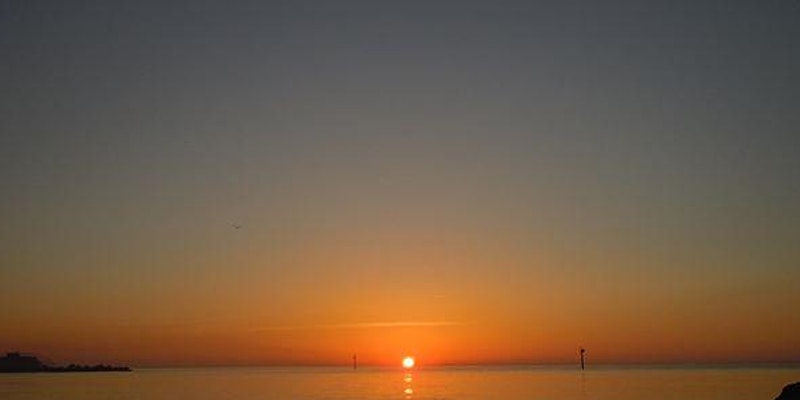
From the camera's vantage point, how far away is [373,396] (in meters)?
98.1

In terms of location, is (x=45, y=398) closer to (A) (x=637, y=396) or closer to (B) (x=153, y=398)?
(B) (x=153, y=398)

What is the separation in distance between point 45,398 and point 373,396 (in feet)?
135

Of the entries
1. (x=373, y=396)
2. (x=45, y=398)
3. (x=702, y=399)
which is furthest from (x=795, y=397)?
(x=45, y=398)

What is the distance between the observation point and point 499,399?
8762cm

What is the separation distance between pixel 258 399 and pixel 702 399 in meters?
50.4

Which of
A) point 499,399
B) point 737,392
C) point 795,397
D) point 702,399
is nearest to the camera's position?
point 795,397

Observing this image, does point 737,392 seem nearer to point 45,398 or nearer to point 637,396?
point 637,396

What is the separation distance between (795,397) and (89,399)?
77590 millimetres

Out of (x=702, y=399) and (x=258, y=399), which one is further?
(x=258, y=399)

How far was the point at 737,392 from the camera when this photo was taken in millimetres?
93438

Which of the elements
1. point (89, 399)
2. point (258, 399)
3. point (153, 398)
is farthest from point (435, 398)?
point (89, 399)

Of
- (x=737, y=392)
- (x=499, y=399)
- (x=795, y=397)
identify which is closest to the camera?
(x=795, y=397)

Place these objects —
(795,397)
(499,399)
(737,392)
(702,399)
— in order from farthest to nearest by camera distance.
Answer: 1. (737,392)
2. (499,399)
3. (702,399)
4. (795,397)

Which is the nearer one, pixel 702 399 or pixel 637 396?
pixel 702 399
